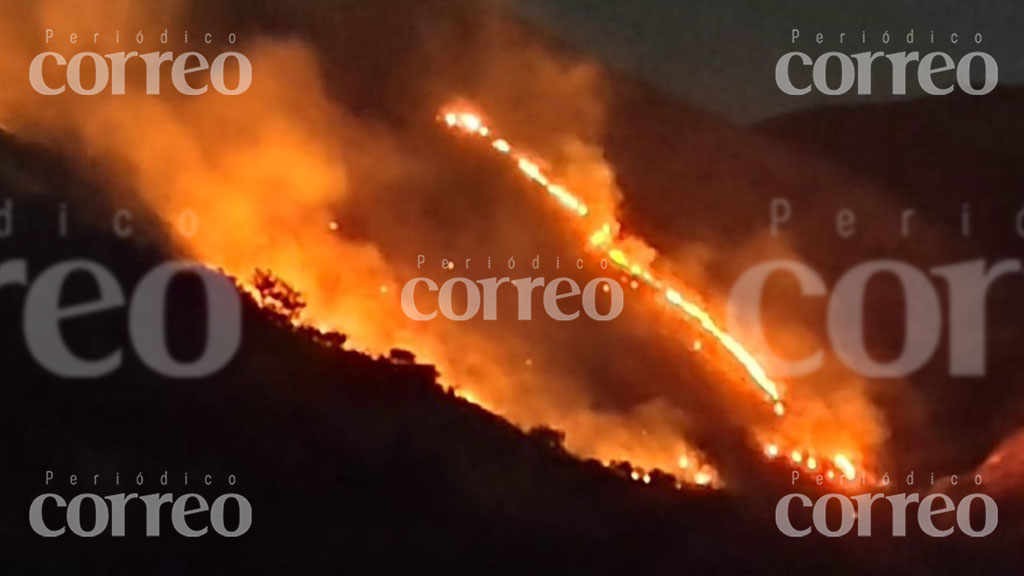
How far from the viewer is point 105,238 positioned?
45.3 inches

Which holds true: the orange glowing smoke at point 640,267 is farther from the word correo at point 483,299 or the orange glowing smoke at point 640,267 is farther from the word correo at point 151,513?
the word correo at point 151,513

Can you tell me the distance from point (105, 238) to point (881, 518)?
0.97 meters

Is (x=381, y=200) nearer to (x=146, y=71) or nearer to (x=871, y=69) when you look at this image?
(x=146, y=71)

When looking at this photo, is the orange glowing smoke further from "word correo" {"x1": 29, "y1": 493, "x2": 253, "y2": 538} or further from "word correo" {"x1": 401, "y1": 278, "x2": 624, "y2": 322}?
"word correo" {"x1": 29, "y1": 493, "x2": 253, "y2": 538}

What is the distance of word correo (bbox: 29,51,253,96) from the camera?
3.82 feet

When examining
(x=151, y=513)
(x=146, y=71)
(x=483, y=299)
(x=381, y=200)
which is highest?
(x=146, y=71)

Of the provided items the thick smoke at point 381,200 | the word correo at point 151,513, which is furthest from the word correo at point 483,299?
the word correo at point 151,513

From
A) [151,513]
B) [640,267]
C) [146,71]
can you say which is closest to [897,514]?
[640,267]

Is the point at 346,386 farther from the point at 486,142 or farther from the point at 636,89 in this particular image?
the point at 636,89

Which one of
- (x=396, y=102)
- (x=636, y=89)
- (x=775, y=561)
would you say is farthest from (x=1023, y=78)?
(x=396, y=102)

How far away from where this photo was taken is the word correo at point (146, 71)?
3.82 ft

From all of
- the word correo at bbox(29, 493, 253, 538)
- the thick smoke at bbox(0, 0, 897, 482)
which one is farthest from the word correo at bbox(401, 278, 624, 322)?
the word correo at bbox(29, 493, 253, 538)

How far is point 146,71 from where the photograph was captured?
3.83 ft

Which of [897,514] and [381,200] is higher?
[381,200]
